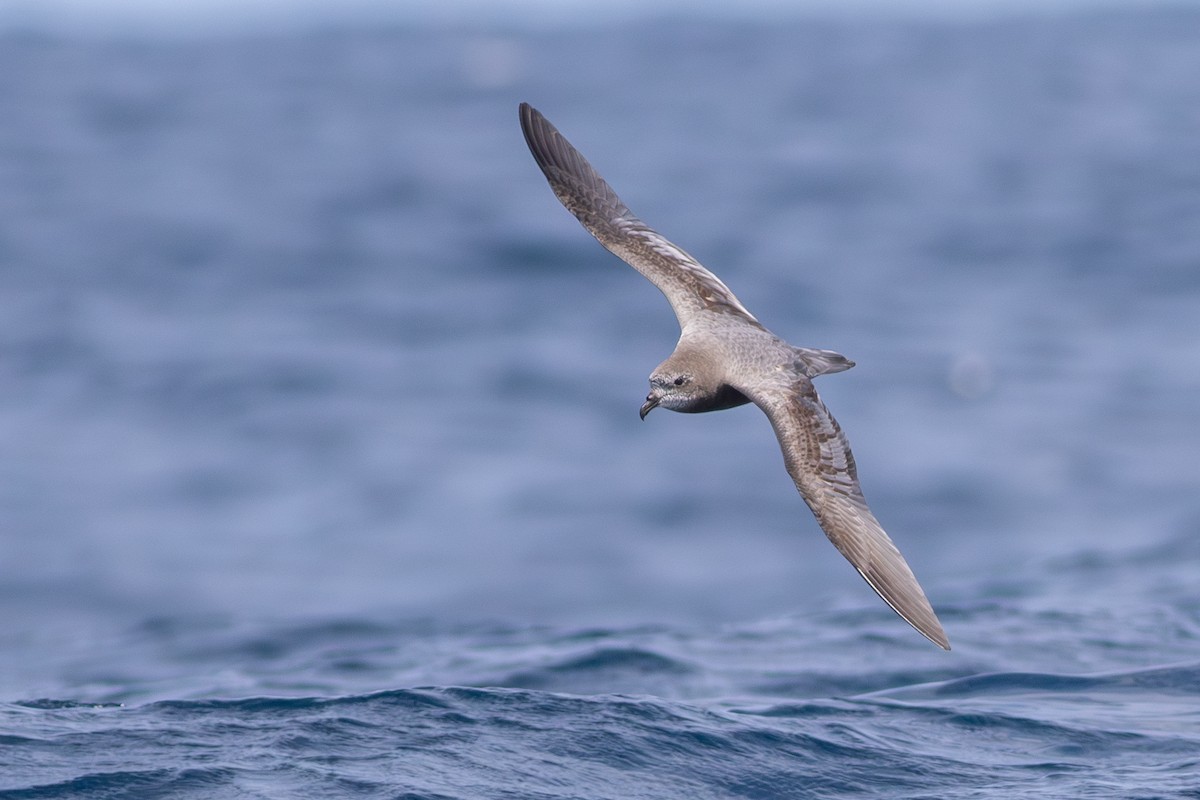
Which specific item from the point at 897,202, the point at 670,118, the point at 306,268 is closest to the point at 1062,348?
the point at 897,202

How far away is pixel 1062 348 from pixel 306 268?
1399 cm

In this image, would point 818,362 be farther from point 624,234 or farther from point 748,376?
point 624,234

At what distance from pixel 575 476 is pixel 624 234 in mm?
9745

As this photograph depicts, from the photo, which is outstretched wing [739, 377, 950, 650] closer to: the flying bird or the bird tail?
the flying bird

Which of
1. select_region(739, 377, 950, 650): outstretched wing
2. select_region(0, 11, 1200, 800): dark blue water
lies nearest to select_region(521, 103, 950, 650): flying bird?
select_region(739, 377, 950, 650): outstretched wing

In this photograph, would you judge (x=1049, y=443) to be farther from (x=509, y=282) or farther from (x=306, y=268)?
(x=306, y=268)

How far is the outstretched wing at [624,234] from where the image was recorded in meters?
10.3

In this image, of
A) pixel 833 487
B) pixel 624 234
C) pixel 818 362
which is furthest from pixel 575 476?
pixel 833 487

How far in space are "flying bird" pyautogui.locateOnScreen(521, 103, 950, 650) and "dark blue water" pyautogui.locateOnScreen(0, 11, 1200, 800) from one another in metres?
2.00

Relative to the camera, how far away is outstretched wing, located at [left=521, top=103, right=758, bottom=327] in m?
10.3

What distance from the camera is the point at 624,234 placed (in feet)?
35.3

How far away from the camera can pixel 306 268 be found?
1168 inches

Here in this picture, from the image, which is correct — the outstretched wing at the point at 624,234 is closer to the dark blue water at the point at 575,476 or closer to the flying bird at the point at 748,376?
the flying bird at the point at 748,376

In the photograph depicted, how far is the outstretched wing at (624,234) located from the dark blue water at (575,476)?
282 cm
